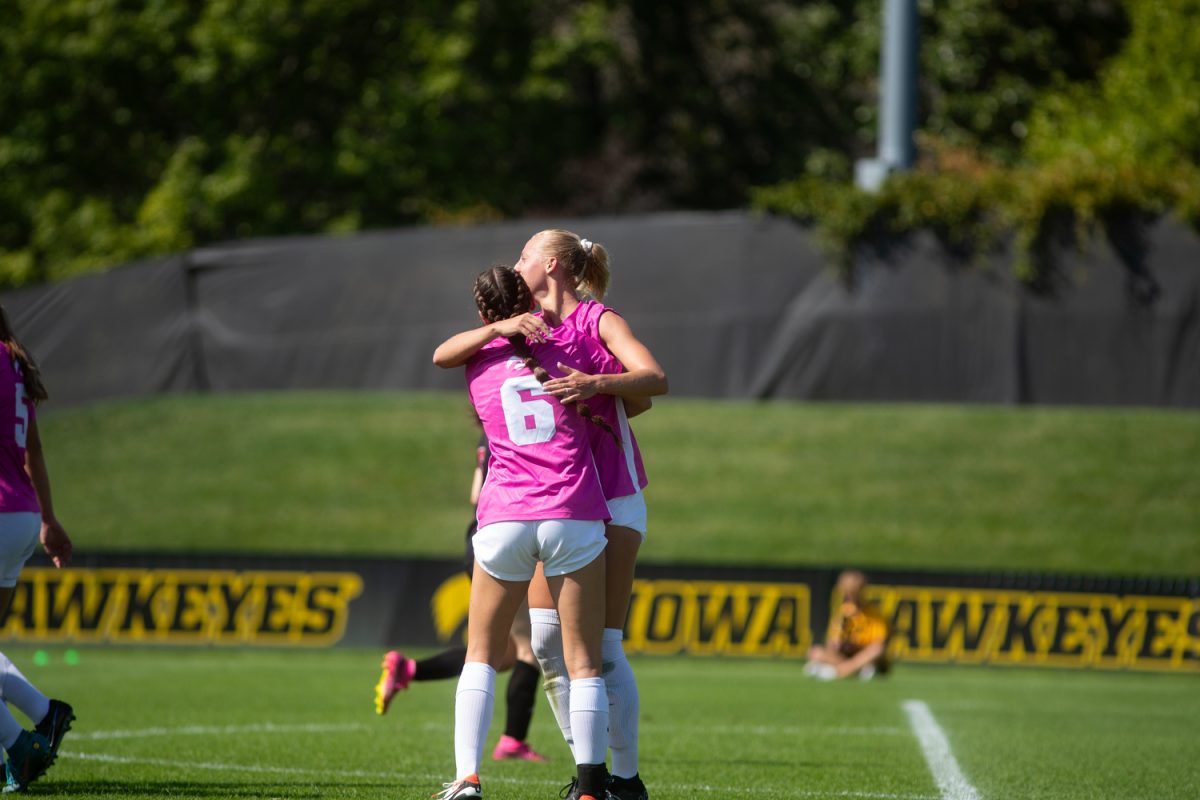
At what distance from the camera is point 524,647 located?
7477mm

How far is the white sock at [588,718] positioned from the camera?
507 cm

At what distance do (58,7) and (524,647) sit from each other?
25.5 metres

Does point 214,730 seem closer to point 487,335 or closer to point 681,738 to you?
point 681,738

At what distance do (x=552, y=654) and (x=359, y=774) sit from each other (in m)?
1.78

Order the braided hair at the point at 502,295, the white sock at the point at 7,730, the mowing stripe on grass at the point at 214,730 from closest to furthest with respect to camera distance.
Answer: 1. the braided hair at the point at 502,295
2. the white sock at the point at 7,730
3. the mowing stripe on grass at the point at 214,730

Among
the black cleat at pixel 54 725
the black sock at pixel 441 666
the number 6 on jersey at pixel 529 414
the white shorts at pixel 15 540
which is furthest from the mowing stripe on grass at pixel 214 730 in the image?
the number 6 on jersey at pixel 529 414

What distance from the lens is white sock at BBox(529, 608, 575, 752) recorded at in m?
5.45

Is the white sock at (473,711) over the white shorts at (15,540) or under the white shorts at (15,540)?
under

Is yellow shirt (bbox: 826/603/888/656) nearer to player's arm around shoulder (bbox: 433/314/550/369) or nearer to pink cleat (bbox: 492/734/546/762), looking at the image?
pink cleat (bbox: 492/734/546/762)

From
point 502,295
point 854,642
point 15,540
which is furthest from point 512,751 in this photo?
point 854,642

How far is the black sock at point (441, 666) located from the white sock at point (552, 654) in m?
2.08

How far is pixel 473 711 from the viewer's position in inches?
201

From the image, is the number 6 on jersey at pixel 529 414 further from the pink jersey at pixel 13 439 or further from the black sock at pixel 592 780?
the pink jersey at pixel 13 439

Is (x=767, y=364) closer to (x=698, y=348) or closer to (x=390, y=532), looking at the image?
(x=698, y=348)
